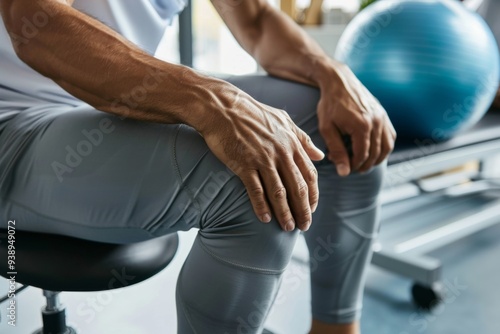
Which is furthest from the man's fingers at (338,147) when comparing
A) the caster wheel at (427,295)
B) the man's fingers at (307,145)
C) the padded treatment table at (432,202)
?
the caster wheel at (427,295)

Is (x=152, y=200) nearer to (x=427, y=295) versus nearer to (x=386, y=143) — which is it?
(x=386, y=143)

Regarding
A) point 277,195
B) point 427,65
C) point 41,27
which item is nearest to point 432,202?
point 427,65

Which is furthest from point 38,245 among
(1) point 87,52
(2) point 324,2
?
(2) point 324,2

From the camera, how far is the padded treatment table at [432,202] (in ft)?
4.56

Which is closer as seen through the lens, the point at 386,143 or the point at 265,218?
the point at 265,218

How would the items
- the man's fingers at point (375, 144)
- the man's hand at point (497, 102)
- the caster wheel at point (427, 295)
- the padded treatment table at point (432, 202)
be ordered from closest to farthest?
the man's fingers at point (375, 144)
the padded treatment table at point (432, 202)
the caster wheel at point (427, 295)
the man's hand at point (497, 102)

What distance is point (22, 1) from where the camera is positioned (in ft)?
2.04

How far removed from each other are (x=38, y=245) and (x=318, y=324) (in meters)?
0.56

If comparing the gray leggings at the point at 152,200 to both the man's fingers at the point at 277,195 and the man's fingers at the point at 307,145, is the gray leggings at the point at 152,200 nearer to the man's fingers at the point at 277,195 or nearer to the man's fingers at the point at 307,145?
Result: the man's fingers at the point at 277,195

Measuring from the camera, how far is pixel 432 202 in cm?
257

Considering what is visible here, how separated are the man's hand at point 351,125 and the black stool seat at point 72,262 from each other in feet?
1.21

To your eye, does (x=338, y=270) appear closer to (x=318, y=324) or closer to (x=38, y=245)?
(x=318, y=324)

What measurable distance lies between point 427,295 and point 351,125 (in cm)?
89

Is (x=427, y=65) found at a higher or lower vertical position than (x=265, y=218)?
lower
